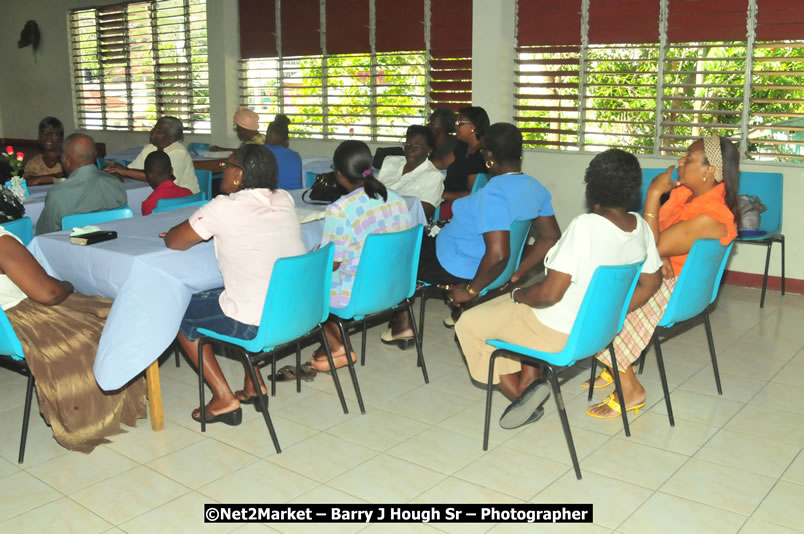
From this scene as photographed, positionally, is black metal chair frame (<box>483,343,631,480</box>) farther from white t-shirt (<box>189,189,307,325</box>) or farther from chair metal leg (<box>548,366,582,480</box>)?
white t-shirt (<box>189,189,307,325</box>)

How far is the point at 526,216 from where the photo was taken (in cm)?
399

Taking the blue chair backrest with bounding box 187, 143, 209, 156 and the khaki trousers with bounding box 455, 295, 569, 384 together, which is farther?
the blue chair backrest with bounding box 187, 143, 209, 156

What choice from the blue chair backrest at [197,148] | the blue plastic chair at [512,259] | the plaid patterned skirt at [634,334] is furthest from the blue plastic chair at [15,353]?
the blue chair backrest at [197,148]

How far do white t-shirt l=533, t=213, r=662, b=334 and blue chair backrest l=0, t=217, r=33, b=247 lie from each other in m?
2.59

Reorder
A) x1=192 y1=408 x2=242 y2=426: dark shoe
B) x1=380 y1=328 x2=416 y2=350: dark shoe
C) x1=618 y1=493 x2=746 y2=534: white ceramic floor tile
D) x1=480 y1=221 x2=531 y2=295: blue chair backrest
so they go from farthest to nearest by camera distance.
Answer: x1=380 y1=328 x2=416 y2=350: dark shoe
x1=480 y1=221 x2=531 y2=295: blue chair backrest
x1=192 y1=408 x2=242 y2=426: dark shoe
x1=618 y1=493 x2=746 y2=534: white ceramic floor tile

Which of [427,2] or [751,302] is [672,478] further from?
[427,2]

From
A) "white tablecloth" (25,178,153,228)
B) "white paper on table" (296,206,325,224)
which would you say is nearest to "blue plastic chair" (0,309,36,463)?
"white paper on table" (296,206,325,224)

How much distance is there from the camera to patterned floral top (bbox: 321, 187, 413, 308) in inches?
146

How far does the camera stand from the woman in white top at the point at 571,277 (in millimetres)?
2930

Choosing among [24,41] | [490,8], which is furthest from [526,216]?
[24,41]

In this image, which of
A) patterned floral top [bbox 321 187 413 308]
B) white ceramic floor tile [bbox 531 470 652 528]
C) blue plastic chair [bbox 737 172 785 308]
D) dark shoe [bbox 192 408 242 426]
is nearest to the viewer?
white ceramic floor tile [bbox 531 470 652 528]

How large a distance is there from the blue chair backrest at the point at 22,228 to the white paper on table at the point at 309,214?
1354 mm

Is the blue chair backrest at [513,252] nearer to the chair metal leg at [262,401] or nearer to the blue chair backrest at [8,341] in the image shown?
the chair metal leg at [262,401]
